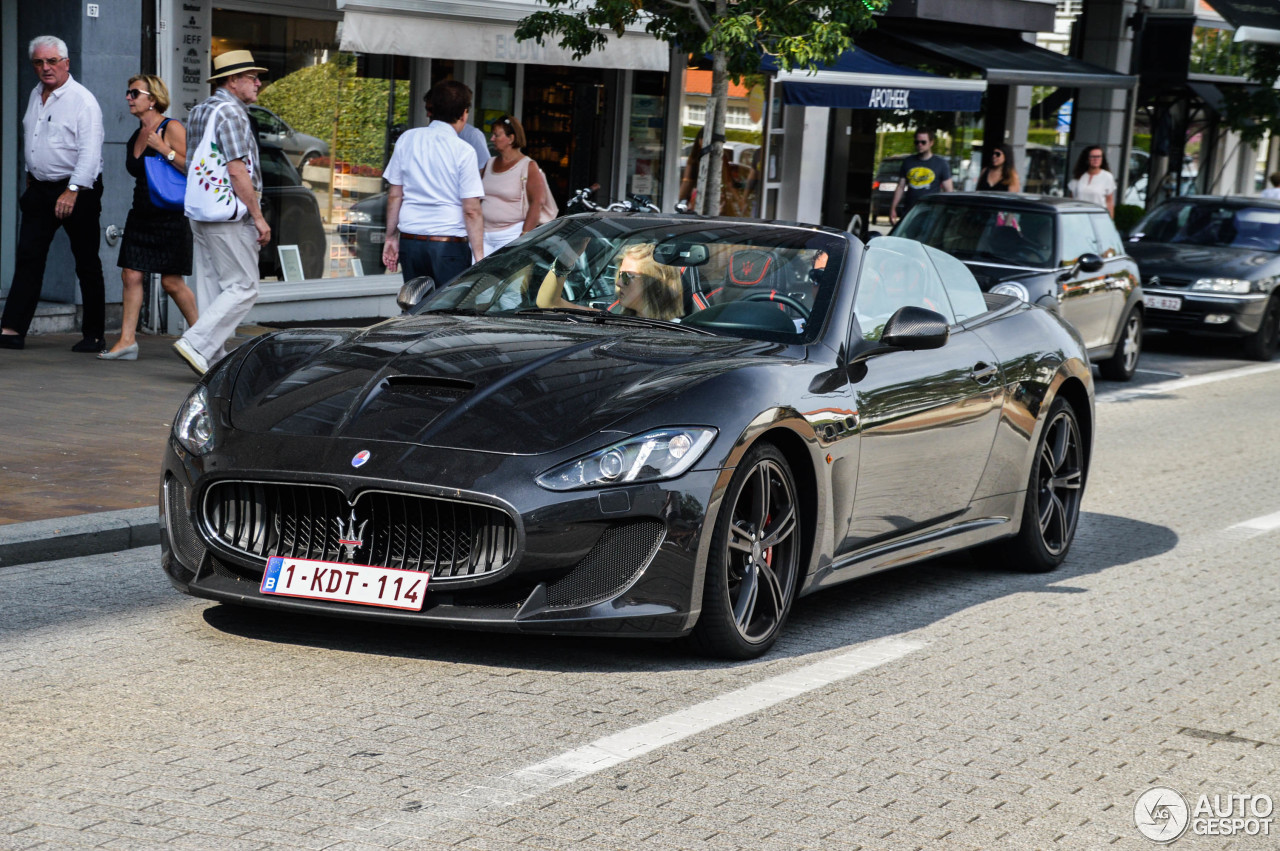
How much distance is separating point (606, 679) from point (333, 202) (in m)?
11.3

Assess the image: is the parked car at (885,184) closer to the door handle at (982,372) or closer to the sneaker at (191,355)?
the sneaker at (191,355)

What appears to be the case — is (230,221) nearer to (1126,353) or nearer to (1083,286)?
(1083,286)

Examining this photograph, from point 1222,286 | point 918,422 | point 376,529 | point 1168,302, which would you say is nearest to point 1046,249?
point 1168,302

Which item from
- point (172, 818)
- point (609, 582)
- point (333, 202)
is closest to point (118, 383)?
point (333, 202)

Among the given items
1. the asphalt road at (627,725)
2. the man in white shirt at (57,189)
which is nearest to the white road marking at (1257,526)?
the asphalt road at (627,725)

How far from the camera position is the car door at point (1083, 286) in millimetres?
14664

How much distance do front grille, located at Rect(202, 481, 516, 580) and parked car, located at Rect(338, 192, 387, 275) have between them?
11122mm

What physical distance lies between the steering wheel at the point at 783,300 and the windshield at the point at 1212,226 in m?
13.9

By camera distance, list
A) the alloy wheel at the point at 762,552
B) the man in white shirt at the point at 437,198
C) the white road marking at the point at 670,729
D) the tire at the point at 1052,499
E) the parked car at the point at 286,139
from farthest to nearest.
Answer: the parked car at the point at 286,139
the man in white shirt at the point at 437,198
the tire at the point at 1052,499
the alloy wheel at the point at 762,552
the white road marking at the point at 670,729

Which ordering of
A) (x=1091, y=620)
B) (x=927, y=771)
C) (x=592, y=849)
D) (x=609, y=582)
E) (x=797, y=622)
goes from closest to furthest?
(x=592, y=849), (x=927, y=771), (x=609, y=582), (x=797, y=622), (x=1091, y=620)

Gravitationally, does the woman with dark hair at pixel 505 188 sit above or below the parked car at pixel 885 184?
above

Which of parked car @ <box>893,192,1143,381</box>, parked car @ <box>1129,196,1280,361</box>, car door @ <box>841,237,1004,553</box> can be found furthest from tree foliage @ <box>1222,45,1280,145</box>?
car door @ <box>841,237,1004,553</box>

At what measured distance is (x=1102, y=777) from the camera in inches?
188

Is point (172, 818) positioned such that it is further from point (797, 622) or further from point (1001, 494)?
point (1001, 494)
